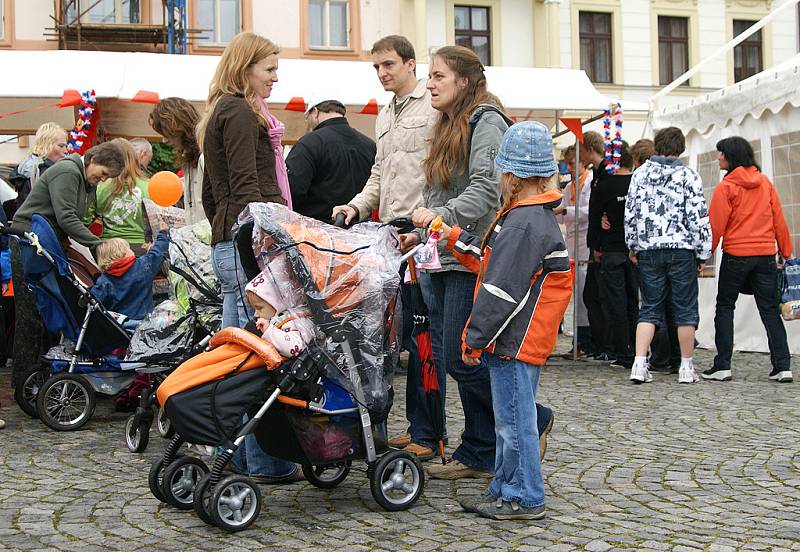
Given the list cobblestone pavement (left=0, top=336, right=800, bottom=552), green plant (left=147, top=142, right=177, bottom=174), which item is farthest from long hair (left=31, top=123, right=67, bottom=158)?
green plant (left=147, top=142, right=177, bottom=174)

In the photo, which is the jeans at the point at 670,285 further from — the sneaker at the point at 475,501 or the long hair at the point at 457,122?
the sneaker at the point at 475,501

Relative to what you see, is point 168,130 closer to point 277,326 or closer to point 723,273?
point 277,326

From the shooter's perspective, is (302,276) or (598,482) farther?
(598,482)

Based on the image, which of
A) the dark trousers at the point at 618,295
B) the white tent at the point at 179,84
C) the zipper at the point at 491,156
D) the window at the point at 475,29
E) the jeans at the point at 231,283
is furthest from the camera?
the window at the point at 475,29

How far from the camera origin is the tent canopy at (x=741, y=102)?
9.93m

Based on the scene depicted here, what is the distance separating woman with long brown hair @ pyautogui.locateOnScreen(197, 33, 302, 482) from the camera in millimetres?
4824

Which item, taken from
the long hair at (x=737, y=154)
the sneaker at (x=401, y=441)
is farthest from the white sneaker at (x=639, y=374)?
the sneaker at (x=401, y=441)

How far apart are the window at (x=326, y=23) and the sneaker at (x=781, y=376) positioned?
22.4m

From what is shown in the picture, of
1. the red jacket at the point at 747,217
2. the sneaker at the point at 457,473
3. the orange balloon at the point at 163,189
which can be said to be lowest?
the sneaker at the point at 457,473

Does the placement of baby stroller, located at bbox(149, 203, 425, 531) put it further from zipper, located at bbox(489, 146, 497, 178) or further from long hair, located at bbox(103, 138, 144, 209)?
long hair, located at bbox(103, 138, 144, 209)

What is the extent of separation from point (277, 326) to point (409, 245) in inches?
29.9

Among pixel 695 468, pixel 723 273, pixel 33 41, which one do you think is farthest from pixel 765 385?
pixel 33 41

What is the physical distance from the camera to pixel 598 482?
501cm

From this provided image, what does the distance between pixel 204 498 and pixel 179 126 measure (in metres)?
2.13
